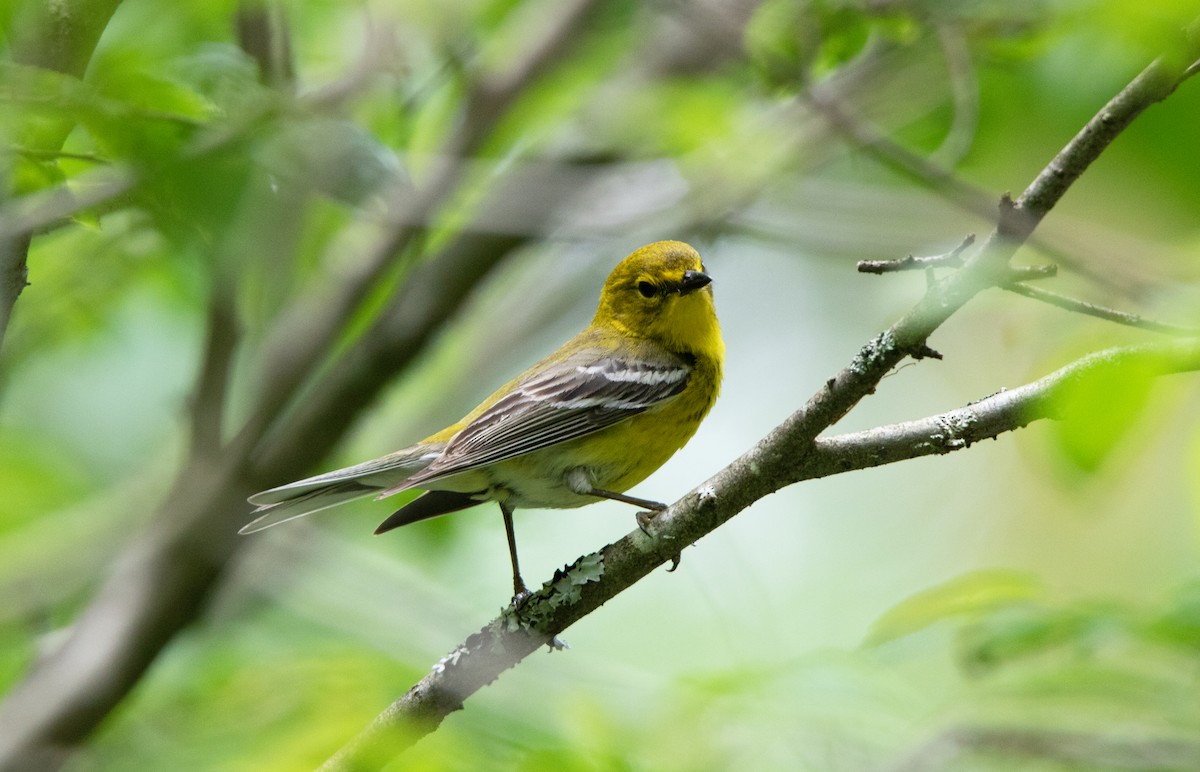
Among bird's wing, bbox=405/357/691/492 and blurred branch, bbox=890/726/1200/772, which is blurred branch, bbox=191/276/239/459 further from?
blurred branch, bbox=890/726/1200/772

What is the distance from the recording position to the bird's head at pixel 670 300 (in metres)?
5.55

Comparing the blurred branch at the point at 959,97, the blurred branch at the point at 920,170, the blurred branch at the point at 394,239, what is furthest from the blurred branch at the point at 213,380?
the blurred branch at the point at 959,97

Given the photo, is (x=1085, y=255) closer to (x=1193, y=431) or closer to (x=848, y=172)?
(x=1193, y=431)

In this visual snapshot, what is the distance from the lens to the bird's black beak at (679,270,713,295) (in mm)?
5500

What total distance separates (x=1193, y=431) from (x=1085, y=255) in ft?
5.63

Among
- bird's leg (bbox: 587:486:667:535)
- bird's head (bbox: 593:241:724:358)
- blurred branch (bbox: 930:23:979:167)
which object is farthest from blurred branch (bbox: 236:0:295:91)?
blurred branch (bbox: 930:23:979:167)

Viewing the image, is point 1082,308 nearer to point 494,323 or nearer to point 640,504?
point 640,504

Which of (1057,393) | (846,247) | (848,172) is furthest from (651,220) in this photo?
(1057,393)

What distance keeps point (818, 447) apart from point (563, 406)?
2.18 metres

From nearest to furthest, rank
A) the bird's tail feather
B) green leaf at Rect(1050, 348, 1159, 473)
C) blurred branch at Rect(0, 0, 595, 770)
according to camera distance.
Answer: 1. green leaf at Rect(1050, 348, 1159, 473)
2. the bird's tail feather
3. blurred branch at Rect(0, 0, 595, 770)

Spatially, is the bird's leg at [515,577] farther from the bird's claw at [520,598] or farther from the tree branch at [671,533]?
the tree branch at [671,533]

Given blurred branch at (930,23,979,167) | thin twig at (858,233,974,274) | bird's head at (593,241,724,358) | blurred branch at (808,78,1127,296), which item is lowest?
bird's head at (593,241,724,358)

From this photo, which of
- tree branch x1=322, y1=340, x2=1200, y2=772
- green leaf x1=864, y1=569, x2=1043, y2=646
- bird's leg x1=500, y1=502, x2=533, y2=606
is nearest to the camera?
tree branch x1=322, y1=340, x2=1200, y2=772

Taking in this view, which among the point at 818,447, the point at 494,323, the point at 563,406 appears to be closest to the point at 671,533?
the point at 818,447
